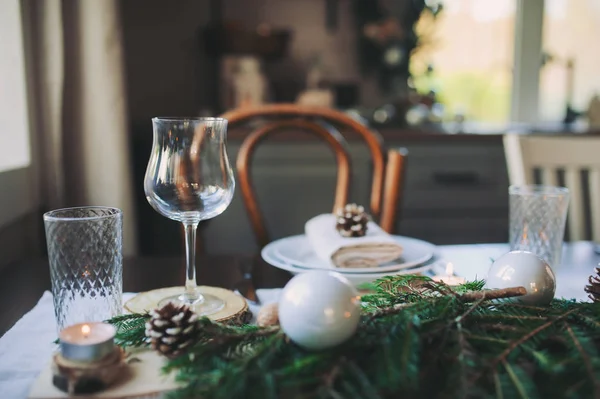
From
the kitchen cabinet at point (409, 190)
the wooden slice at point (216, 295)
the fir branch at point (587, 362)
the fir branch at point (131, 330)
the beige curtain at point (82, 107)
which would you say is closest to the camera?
the fir branch at point (587, 362)

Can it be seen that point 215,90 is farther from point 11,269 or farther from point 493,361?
point 493,361

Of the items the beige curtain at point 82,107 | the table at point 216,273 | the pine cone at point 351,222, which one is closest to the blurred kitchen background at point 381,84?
the beige curtain at point 82,107

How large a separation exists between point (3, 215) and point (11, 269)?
0.32m

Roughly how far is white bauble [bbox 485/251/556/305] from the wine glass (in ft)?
0.95

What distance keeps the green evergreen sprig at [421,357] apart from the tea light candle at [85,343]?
0.05 m

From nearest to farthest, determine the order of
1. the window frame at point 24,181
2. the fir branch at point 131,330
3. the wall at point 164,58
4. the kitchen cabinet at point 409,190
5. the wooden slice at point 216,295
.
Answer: the fir branch at point 131,330 → the wooden slice at point 216,295 → the window frame at point 24,181 → the kitchen cabinet at point 409,190 → the wall at point 164,58

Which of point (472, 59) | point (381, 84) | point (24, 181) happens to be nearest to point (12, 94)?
point (24, 181)

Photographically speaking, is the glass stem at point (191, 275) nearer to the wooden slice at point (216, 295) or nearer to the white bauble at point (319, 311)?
the wooden slice at point (216, 295)

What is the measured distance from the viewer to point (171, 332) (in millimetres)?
446

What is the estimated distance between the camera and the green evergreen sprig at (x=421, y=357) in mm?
379

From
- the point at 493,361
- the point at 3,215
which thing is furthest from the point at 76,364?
the point at 3,215

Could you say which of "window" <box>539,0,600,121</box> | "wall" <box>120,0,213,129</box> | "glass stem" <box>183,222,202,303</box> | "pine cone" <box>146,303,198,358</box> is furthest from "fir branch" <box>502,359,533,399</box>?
"window" <box>539,0,600,121</box>

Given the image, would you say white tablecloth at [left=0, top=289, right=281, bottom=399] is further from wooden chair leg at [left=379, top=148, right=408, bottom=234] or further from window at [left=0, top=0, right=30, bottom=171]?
window at [left=0, top=0, right=30, bottom=171]

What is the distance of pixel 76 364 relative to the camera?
41 centimetres
